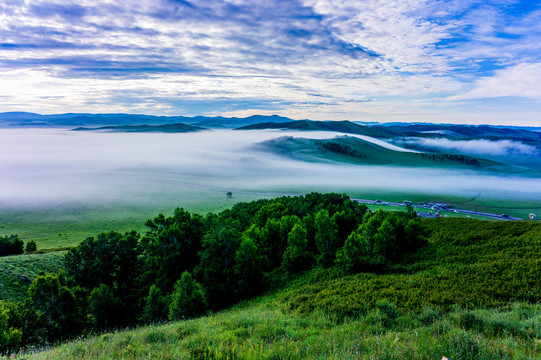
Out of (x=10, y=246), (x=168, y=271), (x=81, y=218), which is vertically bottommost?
(x=81, y=218)

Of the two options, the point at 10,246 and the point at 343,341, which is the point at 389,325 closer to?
the point at 343,341

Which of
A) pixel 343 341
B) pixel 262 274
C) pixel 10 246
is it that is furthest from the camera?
pixel 10 246

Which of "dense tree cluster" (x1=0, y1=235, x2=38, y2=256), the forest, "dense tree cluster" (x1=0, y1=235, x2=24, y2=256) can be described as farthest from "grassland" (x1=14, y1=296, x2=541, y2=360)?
"dense tree cluster" (x1=0, y1=235, x2=24, y2=256)

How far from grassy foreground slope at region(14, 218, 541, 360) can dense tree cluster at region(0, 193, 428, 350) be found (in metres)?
10.8

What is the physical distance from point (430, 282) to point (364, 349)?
52.7 ft

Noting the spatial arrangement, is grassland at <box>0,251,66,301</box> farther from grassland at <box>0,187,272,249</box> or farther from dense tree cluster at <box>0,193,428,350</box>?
grassland at <box>0,187,272,249</box>

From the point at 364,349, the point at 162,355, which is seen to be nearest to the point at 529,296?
the point at 364,349

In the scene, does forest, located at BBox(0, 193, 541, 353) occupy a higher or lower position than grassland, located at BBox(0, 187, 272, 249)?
higher

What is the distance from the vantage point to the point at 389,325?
13.4 meters

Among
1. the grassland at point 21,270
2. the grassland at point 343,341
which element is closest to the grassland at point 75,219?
the grassland at point 21,270

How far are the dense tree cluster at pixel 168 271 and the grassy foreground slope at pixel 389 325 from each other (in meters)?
10.8

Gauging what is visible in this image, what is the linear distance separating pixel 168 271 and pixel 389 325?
117 ft

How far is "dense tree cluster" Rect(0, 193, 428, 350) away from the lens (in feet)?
92.9

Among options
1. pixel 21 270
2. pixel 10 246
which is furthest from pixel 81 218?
pixel 21 270
